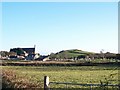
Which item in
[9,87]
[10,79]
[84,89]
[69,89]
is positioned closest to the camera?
[9,87]

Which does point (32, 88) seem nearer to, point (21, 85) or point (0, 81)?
point (21, 85)

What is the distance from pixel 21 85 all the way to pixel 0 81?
2.83 meters

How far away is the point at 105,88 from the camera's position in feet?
29.8

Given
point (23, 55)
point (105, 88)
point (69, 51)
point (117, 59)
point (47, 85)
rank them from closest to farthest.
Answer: point (117, 59)
point (105, 88)
point (47, 85)
point (23, 55)
point (69, 51)

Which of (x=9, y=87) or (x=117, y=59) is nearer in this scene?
(x=117, y=59)

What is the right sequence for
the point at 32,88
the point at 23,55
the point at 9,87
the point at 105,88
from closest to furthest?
1. the point at 105,88
2. the point at 32,88
3. the point at 9,87
4. the point at 23,55

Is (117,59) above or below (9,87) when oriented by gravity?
above

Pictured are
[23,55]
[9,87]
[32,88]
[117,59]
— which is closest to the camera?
[117,59]

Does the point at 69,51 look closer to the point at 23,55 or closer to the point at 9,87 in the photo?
the point at 23,55

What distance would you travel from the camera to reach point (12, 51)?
17525 centimetres

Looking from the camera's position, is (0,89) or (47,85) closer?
(47,85)

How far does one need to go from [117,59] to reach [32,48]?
17000 centimetres

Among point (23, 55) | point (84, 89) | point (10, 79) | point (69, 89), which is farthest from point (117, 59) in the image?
point (23, 55)

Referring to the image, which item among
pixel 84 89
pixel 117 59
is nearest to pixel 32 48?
pixel 84 89
